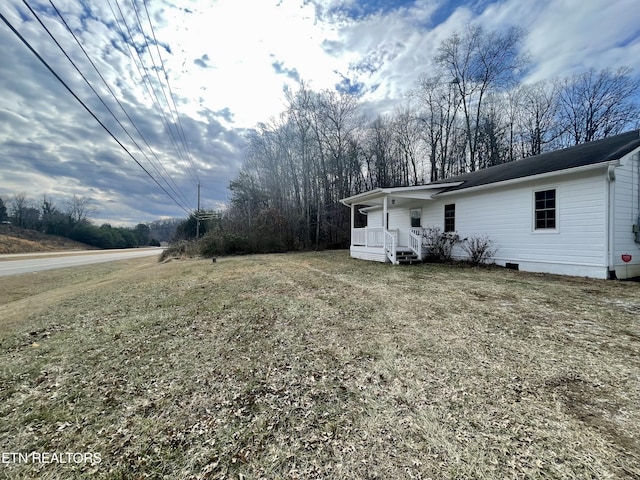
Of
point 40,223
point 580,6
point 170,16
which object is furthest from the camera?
point 40,223

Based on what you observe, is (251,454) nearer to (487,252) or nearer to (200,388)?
(200,388)

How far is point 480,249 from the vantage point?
30.9 feet

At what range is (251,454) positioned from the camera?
1654mm

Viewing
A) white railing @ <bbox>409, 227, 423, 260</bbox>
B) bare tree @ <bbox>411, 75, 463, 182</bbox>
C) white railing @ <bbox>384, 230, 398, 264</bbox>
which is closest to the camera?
white railing @ <bbox>384, 230, 398, 264</bbox>

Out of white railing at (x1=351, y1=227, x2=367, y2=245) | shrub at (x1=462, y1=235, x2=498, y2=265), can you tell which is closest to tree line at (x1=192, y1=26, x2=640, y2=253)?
white railing at (x1=351, y1=227, x2=367, y2=245)

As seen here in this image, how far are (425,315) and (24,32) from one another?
891 cm

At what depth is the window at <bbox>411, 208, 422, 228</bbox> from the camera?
12.4m

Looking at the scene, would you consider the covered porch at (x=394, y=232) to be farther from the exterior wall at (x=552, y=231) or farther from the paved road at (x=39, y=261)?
the paved road at (x=39, y=261)

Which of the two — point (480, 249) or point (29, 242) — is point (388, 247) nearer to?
point (480, 249)

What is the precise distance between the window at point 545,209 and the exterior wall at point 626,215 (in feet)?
3.94

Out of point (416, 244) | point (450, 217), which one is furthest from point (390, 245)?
point (450, 217)

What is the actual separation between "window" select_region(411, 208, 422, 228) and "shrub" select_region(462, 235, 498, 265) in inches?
110

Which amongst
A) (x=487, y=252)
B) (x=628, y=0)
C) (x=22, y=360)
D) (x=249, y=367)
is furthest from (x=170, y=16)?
(x=628, y=0)

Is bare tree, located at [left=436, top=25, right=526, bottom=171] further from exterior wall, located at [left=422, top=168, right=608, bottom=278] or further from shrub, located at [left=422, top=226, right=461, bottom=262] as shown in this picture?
exterior wall, located at [left=422, top=168, right=608, bottom=278]
